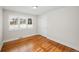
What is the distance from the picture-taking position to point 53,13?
1.08 metres

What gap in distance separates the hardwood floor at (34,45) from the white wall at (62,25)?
0.22ft

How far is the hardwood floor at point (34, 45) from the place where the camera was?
1028mm

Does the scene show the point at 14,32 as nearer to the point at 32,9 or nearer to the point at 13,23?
the point at 13,23

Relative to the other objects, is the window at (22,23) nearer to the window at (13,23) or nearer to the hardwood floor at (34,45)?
the window at (13,23)

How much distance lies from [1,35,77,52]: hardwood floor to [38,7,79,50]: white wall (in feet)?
0.22

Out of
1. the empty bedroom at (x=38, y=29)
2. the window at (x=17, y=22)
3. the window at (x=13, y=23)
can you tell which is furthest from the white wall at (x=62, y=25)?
the window at (x=13, y=23)

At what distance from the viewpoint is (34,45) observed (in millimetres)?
1072

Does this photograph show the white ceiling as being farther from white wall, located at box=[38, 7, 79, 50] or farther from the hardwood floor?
the hardwood floor

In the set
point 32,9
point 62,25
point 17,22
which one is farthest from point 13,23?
point 62,25

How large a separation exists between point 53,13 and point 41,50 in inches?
20.4

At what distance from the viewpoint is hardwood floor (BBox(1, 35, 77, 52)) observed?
1.03 metres

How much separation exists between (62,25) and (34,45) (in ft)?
1.52
